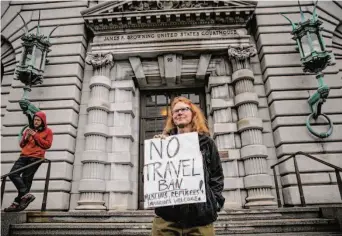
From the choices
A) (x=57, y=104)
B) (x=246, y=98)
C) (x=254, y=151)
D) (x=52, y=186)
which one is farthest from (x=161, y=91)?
(x=52, y=186)

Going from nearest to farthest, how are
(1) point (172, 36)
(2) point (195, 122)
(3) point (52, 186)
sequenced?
(2) point (195, 122) → (3) point (52, 186) → (1) point (172, 36)

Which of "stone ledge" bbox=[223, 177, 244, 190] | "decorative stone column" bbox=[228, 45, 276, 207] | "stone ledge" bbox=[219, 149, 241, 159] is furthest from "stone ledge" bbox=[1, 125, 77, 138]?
"decorative stone column" bbox=[228, 45, 276, 207]

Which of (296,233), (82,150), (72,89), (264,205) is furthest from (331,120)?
(72,89)

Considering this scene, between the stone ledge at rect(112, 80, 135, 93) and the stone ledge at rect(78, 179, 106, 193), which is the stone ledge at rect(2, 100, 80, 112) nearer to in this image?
the stone ledge at rect(112, 80, 135, 93)

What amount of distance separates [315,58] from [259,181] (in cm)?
403

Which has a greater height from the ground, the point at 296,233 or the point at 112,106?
the point at 112,106

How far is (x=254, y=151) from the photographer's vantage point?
790 cm

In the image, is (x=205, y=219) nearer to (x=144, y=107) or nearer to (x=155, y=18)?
(x=144, y=107)

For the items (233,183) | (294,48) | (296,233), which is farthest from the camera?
(294,48)

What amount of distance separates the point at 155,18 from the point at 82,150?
17.8 feet

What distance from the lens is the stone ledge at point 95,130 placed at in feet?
27.4

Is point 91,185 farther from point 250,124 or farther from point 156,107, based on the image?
point 250,124

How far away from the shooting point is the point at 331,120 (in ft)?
26.7

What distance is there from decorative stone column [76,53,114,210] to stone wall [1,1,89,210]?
0.58m
